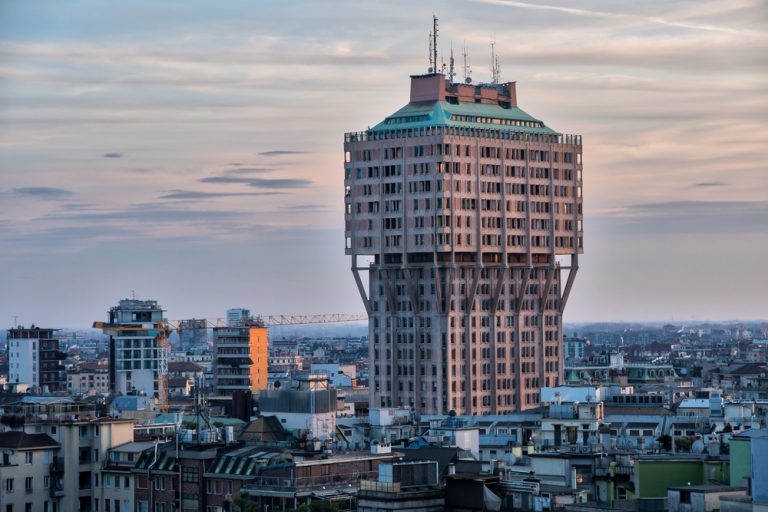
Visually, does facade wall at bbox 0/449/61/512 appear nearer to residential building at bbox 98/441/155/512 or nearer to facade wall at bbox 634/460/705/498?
residential building at bbox 98/441/155/512

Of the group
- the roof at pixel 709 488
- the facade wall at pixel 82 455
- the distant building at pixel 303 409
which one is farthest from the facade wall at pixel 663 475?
the distant building at pixel 303 409

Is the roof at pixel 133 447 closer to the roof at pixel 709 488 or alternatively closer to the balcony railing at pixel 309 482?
the balcony railing at pixel 309 482

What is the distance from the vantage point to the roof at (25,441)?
14438 cm

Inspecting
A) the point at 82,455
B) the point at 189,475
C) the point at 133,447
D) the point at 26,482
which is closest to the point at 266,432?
the point at 133,447

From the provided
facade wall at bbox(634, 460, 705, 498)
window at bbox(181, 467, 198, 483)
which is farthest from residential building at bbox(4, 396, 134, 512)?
facade wall at bbox(634, 460, 705, 498)

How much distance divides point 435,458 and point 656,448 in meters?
18.5

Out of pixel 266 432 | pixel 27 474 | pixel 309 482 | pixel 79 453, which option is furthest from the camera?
pixel 266 432

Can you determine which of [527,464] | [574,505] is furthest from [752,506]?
[527,464]

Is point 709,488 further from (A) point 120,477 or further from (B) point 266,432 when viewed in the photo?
(B) point 266,432

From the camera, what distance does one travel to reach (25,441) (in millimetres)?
145125

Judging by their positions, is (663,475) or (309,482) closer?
(663,475)

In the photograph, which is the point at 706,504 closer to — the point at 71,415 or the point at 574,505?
the point at 574,505

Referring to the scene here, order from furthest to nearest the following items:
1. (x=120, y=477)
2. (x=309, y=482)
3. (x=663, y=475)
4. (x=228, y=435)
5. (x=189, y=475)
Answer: (x=228, y=435)
(x=120, y=477)
(x=189, y=475)
(x=309, y=482)
(x=663, y=475)

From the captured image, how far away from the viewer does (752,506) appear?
9419 cm
